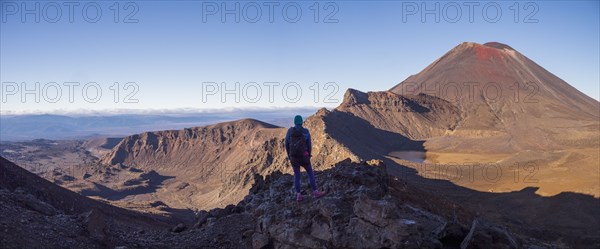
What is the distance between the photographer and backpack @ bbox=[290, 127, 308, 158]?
27.0 feet

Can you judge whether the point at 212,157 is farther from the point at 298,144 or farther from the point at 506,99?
the point at 298,144

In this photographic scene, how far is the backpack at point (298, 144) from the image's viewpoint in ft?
27.0

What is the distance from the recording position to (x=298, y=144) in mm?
8250

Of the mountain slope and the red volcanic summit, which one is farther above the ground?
the red volcanic summit

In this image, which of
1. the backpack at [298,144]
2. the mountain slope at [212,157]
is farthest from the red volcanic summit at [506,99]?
the backpack at [298,144]

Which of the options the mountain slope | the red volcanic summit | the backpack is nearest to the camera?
the backpack

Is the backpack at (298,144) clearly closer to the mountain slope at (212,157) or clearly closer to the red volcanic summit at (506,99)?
the mountain slope at (212,157)

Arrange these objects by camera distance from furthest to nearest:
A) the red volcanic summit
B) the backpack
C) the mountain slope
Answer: the red volcanic summit
the mountain slope
the backpack

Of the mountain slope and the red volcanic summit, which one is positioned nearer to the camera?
the mountain slope

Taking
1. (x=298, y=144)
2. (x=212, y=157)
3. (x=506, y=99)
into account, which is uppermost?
(x=506, y=99)

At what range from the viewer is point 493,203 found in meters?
30.3

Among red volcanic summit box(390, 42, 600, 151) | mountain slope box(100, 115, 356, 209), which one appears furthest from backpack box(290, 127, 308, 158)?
red volcanic summit box(390, 42, 600, 151)

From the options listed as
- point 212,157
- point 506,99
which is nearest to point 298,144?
point 212,157

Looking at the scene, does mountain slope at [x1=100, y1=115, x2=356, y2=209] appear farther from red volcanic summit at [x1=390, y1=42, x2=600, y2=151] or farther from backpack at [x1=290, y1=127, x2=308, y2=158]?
backpack at [x1=290, y1=127, x2=308, y2=158]
